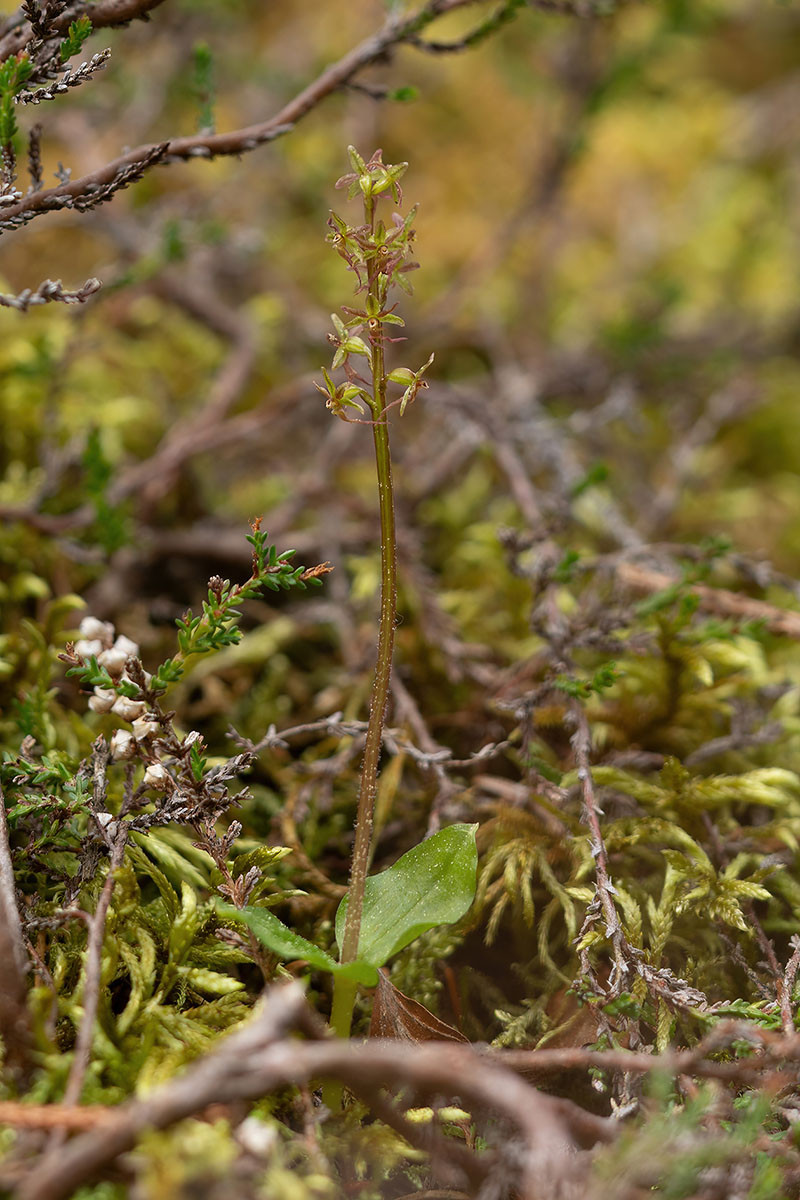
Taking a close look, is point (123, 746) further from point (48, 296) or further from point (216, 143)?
point (216, 143)

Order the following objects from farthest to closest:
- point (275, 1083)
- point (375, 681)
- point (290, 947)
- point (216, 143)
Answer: point (216, 143) < point (375, 681) < point (290, 947) < point (275, 1083)

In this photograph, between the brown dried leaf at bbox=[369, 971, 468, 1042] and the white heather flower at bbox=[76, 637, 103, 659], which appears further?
the white heather flower at bbox=[76, 637, 103, 659]

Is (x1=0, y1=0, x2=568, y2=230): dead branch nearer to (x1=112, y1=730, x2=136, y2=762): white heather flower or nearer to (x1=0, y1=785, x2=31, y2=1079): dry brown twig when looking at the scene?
(x1=112, y1=730, x2=136, y2=762): white heather flower

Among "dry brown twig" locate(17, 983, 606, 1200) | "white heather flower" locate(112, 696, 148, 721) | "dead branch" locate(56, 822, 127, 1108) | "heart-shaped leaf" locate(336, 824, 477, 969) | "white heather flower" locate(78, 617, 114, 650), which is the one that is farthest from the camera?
"white heather flower" locate(78, 617, 114, 650)

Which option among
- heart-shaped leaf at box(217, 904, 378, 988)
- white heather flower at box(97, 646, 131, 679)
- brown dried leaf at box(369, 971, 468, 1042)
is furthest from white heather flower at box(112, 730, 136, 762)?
brown dried leaf at box(369, 971, 468, 1042)

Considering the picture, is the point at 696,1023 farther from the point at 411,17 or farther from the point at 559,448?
the point at 411,17

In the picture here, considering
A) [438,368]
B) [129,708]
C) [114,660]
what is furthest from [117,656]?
[438,368]
